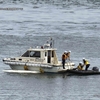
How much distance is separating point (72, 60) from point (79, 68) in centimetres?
375

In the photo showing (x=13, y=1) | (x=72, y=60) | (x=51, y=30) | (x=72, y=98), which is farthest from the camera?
(x=13, y=1)

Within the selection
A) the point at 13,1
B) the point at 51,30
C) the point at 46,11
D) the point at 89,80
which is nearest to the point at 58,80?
the point at 89,80

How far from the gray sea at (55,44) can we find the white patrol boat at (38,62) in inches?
24.0

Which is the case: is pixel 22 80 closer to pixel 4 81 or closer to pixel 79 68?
pixel 4 81

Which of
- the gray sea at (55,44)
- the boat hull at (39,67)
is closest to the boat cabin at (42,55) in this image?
the boat hull at (39,67)

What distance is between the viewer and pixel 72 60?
47438 mm

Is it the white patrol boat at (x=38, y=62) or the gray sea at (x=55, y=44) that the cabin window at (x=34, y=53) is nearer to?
the white patrol boat at (x=38, y=62)

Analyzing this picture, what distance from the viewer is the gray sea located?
37.6 m

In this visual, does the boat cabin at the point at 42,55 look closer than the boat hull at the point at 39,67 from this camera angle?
No

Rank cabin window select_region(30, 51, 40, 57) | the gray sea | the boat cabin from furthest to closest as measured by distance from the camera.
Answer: cabin window select_region(30, 51, 40, 57), the boat cabin, the gray sea

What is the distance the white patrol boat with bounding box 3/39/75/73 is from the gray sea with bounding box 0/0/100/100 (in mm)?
609

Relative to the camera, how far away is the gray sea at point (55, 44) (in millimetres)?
37562

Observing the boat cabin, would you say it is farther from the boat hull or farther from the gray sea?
the gray sea

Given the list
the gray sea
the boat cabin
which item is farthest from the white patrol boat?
the gray sea
